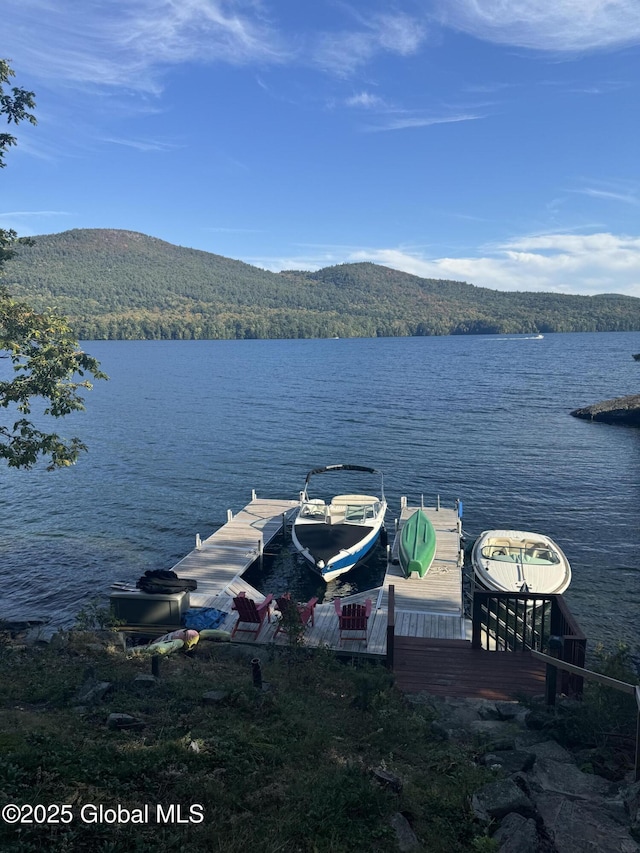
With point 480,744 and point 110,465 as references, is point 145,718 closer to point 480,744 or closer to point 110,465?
point 480,744

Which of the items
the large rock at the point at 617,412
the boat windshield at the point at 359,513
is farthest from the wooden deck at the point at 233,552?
the large rock at the point at 617,412

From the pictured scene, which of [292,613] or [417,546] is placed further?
[417,546]

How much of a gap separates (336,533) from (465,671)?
452 inches

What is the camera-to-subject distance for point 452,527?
25469mm

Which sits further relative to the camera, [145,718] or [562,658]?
[562,658]

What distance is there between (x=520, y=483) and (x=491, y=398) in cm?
4204

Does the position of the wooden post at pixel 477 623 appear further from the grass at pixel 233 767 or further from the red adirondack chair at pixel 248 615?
the red adirondack chair at pixel 248 615

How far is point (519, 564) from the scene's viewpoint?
1959 cm

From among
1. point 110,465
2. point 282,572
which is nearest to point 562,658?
point 282,572

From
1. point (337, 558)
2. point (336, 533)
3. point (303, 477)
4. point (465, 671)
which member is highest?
point (465, 671)

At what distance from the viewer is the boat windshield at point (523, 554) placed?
65.3ft

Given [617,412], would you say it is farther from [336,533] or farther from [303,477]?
[336,533]

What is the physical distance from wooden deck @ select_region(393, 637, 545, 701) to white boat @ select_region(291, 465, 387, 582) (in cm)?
868

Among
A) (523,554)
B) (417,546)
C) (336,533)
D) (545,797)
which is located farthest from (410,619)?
(545,797)
